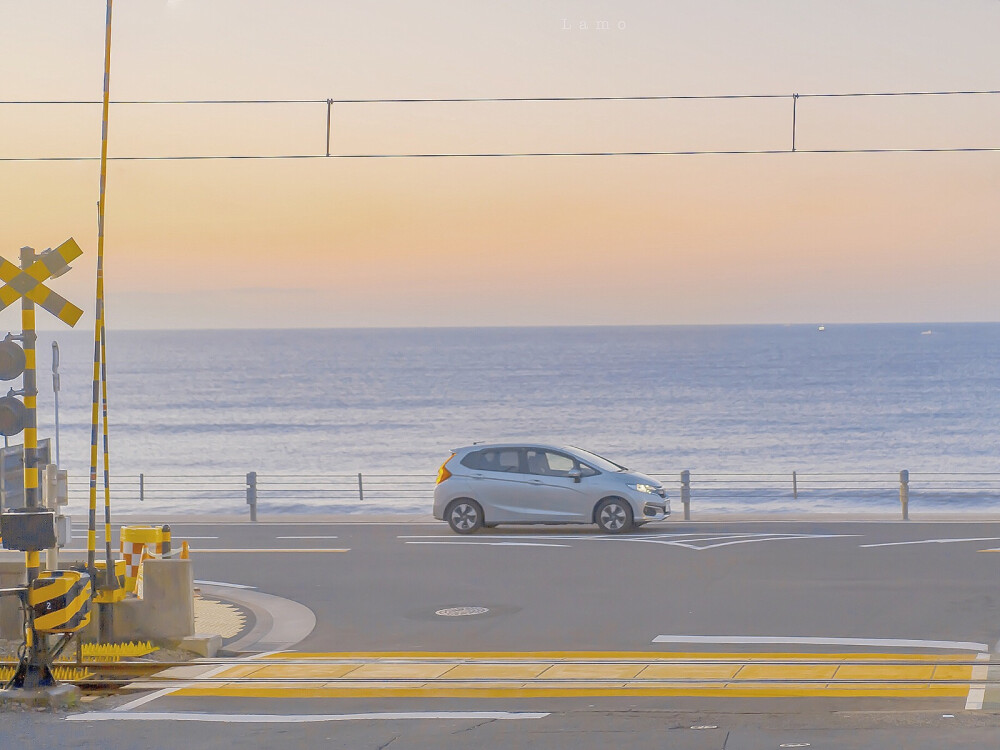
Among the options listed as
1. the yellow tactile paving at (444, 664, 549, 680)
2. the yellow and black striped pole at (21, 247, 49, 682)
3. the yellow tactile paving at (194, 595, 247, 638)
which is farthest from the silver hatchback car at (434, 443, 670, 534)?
the yellow and black striped pole at (21, 247, 49, 682)

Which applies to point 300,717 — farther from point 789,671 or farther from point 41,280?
point 41,280

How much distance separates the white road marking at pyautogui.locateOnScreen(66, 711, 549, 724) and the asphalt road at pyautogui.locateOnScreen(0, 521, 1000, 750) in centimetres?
3

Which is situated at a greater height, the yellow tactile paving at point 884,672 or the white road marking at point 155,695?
the yellow tactile paving at point 884,672

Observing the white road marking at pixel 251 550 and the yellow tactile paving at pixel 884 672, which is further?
the white road marking at pixel 251 550

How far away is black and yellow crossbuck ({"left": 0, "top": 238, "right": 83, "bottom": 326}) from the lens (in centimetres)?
1055

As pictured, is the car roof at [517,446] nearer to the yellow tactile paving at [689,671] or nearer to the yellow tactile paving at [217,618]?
the yellow tactile paving at [217,618]

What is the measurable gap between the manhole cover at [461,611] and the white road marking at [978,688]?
211 inches

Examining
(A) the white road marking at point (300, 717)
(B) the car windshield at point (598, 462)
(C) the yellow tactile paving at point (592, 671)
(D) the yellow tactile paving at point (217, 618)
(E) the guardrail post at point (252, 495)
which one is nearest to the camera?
(A) the white road marking at point (300, 717)

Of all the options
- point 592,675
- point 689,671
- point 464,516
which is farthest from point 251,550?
point 689,671

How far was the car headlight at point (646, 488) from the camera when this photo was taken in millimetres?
22422

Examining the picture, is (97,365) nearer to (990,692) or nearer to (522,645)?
(522,645)

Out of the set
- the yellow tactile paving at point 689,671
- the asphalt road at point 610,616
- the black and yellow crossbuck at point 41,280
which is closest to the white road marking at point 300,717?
the asphalt road at point 610,616

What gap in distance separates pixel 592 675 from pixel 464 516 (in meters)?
12.1

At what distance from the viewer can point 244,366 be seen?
7156 inches
